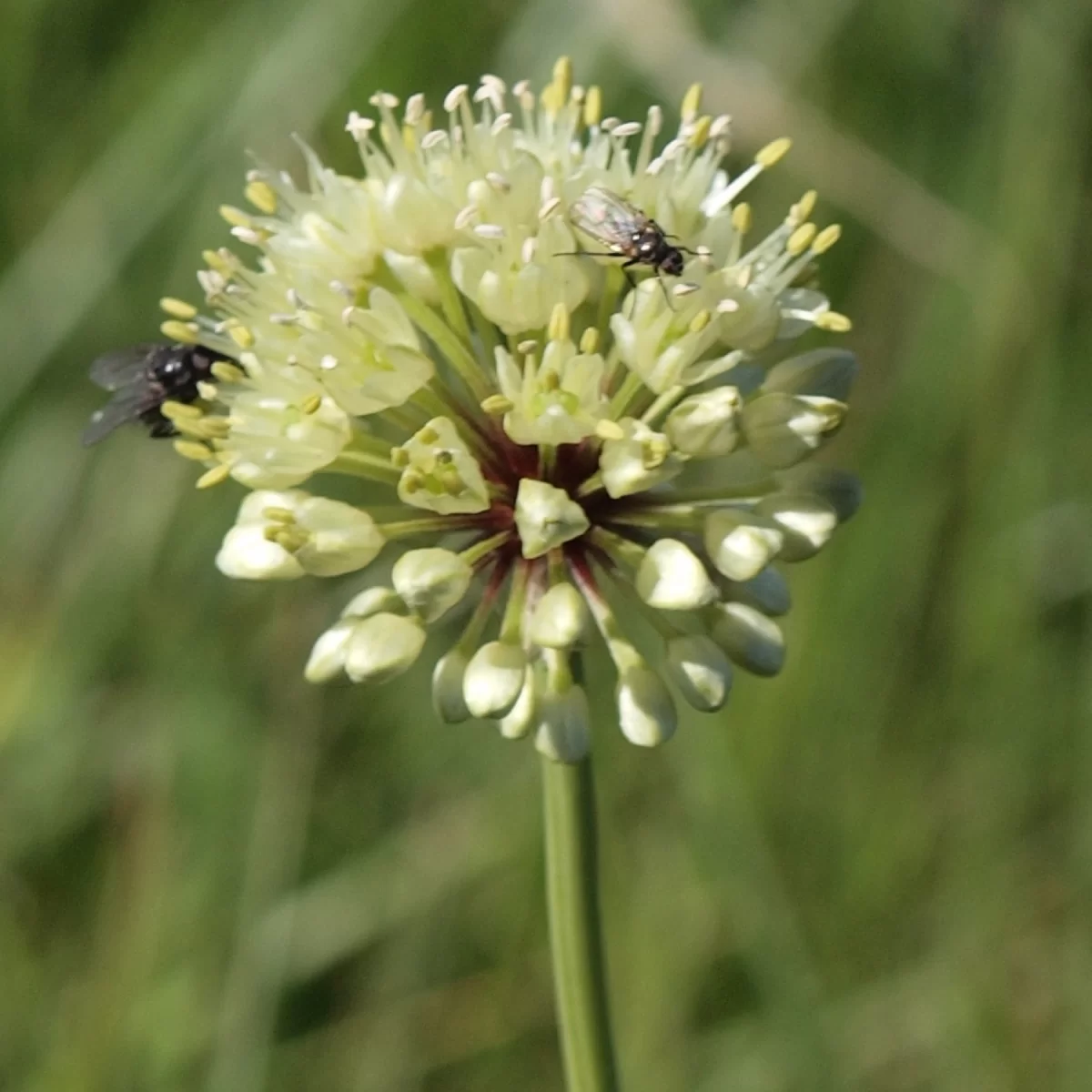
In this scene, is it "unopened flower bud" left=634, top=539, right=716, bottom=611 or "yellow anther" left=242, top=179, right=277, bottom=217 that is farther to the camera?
"yellow anther" left=242, top=179, right=277, bottom=217

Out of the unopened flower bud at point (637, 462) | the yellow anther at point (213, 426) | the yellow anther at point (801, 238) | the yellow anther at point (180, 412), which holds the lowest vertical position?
the unopened flower bud at point (637, 462)

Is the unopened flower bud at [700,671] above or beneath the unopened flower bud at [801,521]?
beneath

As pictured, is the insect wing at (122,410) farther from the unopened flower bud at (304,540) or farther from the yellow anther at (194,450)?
the unopened flower bud at (304,540)

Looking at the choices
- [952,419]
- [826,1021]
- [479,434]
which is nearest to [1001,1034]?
[826,1021]

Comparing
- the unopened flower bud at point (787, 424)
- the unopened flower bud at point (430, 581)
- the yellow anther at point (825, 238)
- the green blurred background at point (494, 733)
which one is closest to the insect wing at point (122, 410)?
the unopened flower bud at point (430, 581)

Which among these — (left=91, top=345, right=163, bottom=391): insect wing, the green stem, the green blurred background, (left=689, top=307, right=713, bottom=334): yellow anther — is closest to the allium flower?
(left=689, top=307, right=713, bottom=334): yellow anther

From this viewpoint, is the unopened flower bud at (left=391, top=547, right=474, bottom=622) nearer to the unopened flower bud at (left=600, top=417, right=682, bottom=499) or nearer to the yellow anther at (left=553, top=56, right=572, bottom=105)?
A: the unopened flower bud at (left=600, top=417, right=682, bottom=499)
